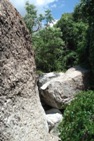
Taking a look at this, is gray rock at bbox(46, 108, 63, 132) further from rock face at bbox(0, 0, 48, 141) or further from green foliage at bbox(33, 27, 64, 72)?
rock face at bbox(0, 0, 48, 141)

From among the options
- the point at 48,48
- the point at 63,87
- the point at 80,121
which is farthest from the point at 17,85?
the point at 48,48

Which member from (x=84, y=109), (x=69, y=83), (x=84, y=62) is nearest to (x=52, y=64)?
(x=84, y=62)

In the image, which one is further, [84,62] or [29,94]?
[84,62]

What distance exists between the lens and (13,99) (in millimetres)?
4102

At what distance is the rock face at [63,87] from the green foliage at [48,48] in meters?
2.40

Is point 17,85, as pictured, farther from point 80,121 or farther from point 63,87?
point 63,87

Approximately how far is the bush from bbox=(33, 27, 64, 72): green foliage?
10.5m

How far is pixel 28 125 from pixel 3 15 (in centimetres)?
140

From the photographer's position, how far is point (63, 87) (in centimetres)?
1306

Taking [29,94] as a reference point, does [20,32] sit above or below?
above

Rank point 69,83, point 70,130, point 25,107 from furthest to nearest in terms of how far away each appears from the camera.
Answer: point 69,83 < point 70,130 < point 25,107

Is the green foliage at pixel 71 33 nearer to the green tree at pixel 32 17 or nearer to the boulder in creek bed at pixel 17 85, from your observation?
the green tree at pixel 32 17

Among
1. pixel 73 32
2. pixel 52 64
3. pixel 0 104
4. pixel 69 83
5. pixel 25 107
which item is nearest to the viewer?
pixel 0 104

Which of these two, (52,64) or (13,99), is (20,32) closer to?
(13,99)
